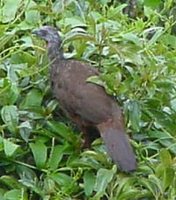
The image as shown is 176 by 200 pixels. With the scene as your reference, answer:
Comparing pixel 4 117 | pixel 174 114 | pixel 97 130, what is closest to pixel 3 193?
pixel 4 117

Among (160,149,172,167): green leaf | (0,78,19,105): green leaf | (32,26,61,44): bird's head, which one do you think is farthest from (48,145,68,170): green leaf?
(32,26,61,44): bird's head

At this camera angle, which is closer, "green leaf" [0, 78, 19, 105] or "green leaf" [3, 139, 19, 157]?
"green leaf" [3, 139, 19, 157]

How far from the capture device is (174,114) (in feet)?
12.1

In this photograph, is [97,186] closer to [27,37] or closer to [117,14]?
[27,37]

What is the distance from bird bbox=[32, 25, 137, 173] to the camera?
354 cm

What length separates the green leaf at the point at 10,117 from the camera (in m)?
3.46

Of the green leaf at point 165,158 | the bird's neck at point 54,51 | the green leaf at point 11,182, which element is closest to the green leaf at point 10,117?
the green leaf at point 11,182

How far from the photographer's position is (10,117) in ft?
11.4

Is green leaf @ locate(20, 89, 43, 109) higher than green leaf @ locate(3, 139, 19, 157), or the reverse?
green leaf @ locate(20, 89, 43, 109)

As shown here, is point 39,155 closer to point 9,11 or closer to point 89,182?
point 89,182

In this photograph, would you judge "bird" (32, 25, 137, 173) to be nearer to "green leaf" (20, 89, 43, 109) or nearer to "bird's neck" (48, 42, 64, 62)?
"bird's neck" (48, 42, 64, 62)

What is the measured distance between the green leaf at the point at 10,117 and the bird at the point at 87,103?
0.90ft

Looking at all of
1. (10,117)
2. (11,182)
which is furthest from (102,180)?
(10,117)

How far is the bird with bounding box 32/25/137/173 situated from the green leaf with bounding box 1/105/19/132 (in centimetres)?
27
